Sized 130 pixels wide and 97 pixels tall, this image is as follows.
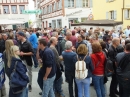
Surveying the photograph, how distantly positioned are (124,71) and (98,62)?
26.8 inches

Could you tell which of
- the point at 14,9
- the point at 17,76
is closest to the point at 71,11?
the point at 14,9

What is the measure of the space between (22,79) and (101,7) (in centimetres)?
2399

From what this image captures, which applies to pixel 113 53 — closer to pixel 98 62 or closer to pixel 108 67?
pixel 108 67

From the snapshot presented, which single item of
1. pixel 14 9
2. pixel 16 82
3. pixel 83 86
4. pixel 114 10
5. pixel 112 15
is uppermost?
pixel 14 9

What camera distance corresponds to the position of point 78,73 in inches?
173

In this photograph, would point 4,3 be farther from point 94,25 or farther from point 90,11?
point 94,25

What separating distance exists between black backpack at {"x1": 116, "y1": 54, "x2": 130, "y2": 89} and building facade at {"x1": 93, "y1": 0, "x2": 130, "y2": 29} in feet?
61.6

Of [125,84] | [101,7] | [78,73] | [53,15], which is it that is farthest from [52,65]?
[53,15]

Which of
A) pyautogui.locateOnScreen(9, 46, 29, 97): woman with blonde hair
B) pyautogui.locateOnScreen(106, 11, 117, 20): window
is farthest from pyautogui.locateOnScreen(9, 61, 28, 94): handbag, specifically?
pyautogui.locateOnScreen(106, 11, 117, 20): window

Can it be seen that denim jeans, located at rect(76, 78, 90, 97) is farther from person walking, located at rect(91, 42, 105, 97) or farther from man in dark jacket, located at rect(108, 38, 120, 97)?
man in dark jacket, located at rect(108, 38, 120, 97)

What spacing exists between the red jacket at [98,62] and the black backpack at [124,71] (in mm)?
473

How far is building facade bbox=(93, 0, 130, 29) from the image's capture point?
22.0 metres

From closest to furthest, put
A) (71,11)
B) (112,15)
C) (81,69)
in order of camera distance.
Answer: (81,69) < (112,15) < (71,11)

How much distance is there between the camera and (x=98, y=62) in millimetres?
4672
